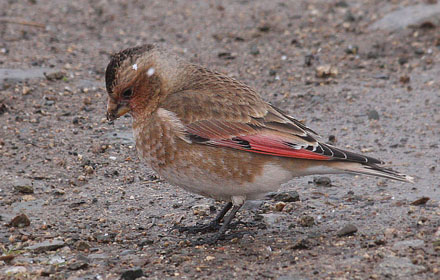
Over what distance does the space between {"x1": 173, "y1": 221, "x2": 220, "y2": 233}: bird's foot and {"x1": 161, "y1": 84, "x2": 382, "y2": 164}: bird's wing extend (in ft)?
2.75

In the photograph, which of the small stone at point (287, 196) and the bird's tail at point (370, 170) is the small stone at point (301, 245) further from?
the small stone at point (287, 196)

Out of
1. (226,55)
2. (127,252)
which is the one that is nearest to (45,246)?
(127,252)

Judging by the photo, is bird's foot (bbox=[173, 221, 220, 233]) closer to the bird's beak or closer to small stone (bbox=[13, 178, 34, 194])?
the bird's beak

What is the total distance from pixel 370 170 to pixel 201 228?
5.04 feet

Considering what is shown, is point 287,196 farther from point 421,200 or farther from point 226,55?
point 226,55

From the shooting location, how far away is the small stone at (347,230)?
5.71 m

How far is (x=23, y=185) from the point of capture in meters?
6.81

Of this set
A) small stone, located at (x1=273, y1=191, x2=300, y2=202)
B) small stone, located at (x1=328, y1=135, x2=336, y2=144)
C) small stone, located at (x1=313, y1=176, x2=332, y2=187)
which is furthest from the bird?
small stone, located at (x1=328, y1=135, x2=336, y2=144)

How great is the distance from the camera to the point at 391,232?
5.57m

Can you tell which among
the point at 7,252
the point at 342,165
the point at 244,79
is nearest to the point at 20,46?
the point at 244,79

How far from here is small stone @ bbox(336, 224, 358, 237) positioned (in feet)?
18.7

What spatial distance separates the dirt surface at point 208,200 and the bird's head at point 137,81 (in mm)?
1062

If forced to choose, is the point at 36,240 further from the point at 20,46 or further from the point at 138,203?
the point at 20,46

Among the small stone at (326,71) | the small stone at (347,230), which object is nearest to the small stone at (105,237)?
the small stone at (347,230)
